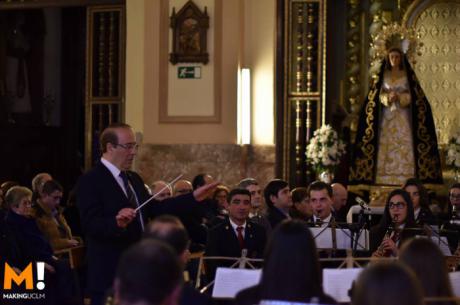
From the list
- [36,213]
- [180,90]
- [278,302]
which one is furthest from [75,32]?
[278,302]

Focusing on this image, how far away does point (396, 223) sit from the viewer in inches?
298

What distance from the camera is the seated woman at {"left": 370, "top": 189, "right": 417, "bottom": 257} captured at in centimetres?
742

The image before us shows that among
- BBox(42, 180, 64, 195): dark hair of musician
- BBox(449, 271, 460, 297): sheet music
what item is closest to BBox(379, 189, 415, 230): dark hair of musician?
BBox(449, 271, 460, 297): sheet music

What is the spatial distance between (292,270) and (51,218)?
6.05 m

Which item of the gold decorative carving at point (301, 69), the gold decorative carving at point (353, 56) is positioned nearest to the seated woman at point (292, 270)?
the gold decorative carving at point (301, 69)

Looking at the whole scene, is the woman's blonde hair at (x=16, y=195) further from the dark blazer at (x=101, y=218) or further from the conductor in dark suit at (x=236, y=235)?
the dark blazer at (x=101, y=218)

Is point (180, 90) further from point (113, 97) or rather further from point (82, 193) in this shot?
point (82, 193)

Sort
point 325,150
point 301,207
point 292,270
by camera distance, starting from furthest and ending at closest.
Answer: point 325,150 < point 301,207 < point 292,270

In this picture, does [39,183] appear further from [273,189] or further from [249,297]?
[249,297]

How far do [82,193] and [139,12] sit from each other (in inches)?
322

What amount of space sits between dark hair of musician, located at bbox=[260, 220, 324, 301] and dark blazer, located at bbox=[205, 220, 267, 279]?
9.62 feet

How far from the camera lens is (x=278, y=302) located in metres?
3.80

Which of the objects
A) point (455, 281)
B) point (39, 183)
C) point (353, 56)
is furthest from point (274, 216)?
point (353, 56)

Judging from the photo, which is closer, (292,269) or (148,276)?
(148,276)
